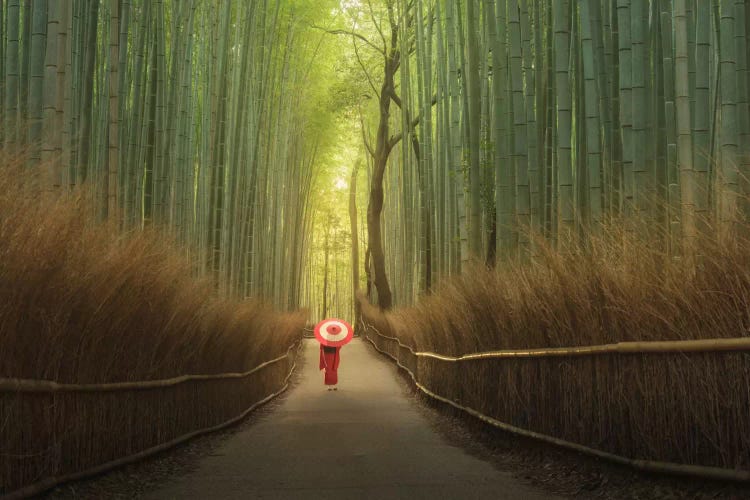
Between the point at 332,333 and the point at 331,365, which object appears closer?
the point at 331,365

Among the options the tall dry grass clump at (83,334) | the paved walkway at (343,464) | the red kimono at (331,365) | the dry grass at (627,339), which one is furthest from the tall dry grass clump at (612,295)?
the red kimono at (331,365)

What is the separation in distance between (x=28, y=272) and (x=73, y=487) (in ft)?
3.61

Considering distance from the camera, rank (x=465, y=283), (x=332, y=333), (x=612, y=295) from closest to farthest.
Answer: (x=612, y=295) → (x=465, y=283) → (x=332, y=333)

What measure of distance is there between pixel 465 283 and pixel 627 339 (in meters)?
3.19

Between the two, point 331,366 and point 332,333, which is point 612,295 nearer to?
point 331,366

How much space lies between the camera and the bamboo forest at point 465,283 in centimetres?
335

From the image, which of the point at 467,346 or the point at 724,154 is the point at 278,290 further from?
the point at 724,154

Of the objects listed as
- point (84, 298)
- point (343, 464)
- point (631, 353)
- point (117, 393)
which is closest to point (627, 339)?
point (631, 353)

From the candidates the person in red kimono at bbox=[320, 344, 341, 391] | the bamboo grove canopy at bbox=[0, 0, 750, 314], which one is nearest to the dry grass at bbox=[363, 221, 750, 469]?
the bamboo grove canopy at bbox=[0, 0, 750, 314]

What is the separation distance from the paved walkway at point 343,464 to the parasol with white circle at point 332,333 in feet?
11.5

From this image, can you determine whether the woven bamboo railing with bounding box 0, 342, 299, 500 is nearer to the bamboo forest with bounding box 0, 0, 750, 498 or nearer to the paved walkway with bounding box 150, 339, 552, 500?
the bamboo forest with bounding box 0, 0, 750, 498

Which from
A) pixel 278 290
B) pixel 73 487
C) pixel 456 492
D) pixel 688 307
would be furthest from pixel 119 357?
pixel 278 290

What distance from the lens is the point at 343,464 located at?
514 cm

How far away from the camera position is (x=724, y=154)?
4.39m
